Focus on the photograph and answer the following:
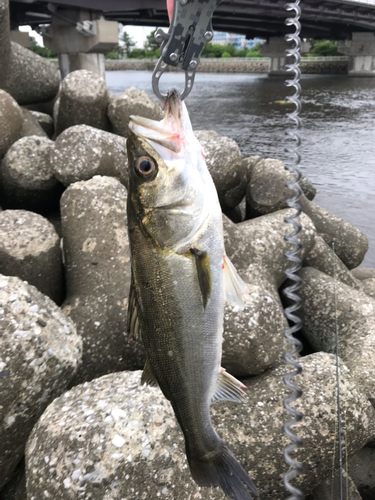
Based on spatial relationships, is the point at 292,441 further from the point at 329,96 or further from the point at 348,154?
the point at 329,96

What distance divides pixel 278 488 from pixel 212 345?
4.47 feet

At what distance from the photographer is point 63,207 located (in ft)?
11.5

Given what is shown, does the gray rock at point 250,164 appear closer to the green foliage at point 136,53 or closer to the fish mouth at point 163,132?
the fish mouth at point 163,132

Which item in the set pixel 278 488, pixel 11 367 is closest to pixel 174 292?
pixel 11 367

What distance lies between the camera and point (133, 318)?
1.61 m

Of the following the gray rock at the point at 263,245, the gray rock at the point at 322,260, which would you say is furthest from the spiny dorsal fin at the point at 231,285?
the gray rock at the point at 322,260

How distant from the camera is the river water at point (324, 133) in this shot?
970cm

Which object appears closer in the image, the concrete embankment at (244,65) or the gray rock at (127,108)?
the gray rock at (127,108)

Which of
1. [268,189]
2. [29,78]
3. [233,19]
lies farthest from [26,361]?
[233,19]

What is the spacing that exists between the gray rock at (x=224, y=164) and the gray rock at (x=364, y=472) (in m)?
2.78

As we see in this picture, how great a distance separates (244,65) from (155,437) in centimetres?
5940

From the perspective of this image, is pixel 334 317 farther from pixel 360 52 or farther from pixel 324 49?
pixel 324 49

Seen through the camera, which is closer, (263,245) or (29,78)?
(263,245)

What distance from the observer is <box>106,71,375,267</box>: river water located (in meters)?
9.70
